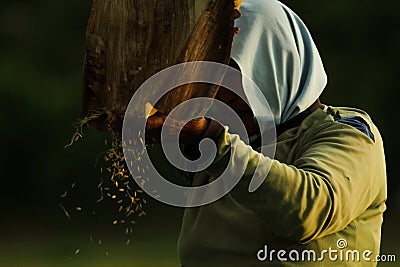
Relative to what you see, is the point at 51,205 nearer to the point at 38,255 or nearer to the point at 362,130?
the point at 38,255

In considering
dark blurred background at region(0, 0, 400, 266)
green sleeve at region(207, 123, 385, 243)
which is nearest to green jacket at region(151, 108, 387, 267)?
green sleeve at region(207, 123, 385, 243)

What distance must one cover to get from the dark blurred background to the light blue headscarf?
7992 millimetres

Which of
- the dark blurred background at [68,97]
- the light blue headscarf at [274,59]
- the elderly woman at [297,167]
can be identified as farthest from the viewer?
the dark blurred background at [68,97]

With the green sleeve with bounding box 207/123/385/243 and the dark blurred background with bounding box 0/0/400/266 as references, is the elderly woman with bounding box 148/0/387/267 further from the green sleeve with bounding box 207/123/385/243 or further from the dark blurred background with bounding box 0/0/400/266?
the dark blurred background with bounding box 0/0/400/266

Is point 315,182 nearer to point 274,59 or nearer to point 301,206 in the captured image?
point 301,206

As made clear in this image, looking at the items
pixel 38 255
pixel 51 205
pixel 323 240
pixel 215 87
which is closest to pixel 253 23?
pixel 215 87

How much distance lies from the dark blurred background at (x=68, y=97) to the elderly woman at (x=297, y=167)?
7.93m

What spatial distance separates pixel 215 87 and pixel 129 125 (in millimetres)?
214

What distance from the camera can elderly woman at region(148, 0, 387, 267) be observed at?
262 centimetres

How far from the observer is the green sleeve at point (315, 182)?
2484 mm

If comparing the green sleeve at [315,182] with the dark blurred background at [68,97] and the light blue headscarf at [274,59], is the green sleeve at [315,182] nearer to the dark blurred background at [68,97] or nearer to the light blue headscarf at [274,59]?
the light blue headscarf at [274,59]

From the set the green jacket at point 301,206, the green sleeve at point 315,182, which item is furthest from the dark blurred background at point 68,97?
the green sleeve at point 315,182

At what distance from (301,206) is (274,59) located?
1.50 feet

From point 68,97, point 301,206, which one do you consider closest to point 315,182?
point 301,206
